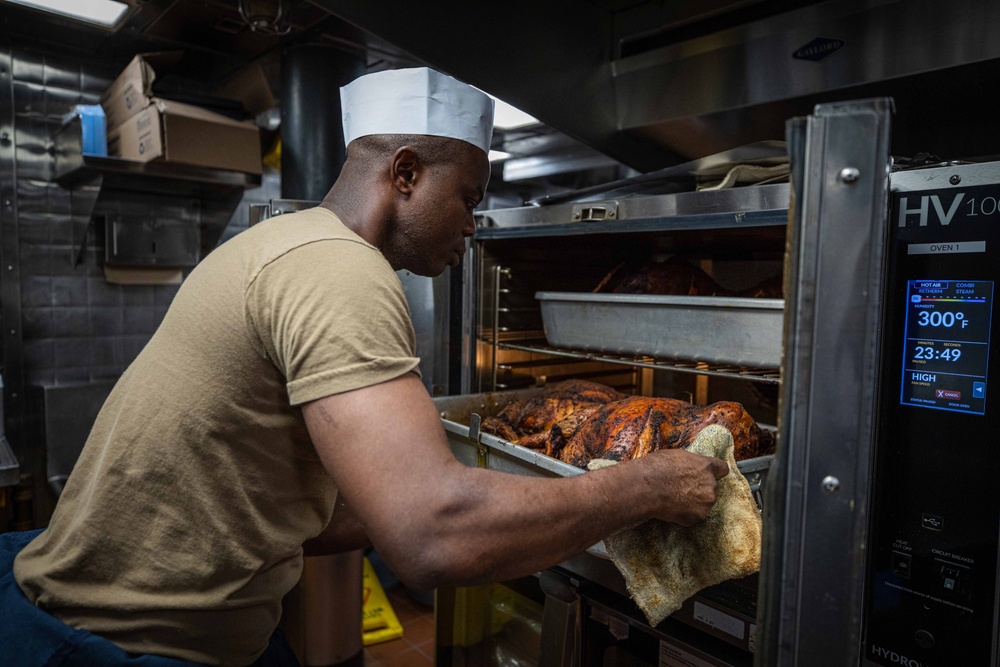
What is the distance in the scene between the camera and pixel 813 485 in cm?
75

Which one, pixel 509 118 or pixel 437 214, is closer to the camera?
pixel 437 214

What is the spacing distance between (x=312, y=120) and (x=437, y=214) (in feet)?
6.37

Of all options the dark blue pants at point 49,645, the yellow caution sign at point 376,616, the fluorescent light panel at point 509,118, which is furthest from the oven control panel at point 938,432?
the yellow caution sign at point 376,616

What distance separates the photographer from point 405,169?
50.3 inches

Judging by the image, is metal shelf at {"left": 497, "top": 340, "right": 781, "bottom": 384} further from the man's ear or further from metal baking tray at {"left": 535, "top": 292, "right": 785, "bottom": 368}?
the man's ear

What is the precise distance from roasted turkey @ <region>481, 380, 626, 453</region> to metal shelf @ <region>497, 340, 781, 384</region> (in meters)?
0.11

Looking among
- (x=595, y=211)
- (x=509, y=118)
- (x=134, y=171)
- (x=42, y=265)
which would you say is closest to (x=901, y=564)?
(x=595, y=211)

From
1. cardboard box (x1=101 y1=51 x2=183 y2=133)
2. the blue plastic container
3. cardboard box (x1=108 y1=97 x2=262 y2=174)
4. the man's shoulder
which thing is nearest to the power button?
the man's shoulder

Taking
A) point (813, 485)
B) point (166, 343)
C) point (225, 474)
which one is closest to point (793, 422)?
point (813, 485)

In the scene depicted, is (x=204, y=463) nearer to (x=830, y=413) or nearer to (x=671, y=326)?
(x=830, y=413)

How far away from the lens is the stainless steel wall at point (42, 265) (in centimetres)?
323

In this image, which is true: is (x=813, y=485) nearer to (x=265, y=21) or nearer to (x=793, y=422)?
(x=793, y=422)

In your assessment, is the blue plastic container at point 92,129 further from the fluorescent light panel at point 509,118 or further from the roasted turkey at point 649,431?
the roasted turkey at point 649,431

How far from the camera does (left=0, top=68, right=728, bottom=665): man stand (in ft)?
2.93
